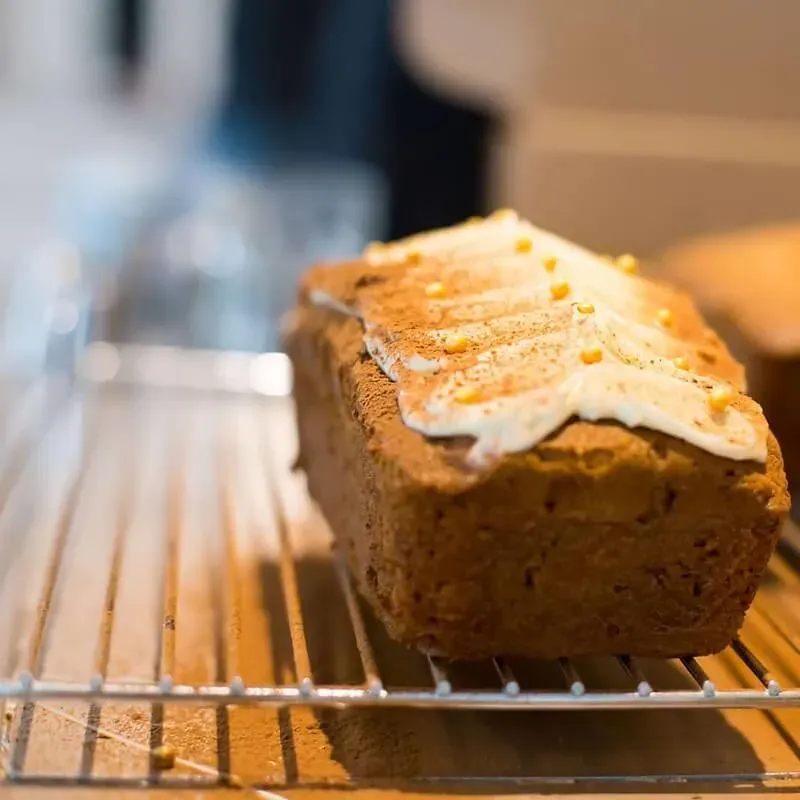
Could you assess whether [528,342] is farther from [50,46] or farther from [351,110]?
[50,46]

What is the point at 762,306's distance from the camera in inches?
51.8

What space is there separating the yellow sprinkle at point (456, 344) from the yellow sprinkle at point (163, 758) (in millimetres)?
369

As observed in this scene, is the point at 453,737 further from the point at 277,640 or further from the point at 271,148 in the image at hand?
the point at 271,148

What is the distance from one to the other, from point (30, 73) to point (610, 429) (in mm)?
1540

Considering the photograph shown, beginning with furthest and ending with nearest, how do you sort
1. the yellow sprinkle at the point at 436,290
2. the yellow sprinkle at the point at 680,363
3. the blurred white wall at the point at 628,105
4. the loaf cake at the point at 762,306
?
the blurred white wall at the point at 628,105, the loaf cake at the point at 762,306, the yellow sprinkle at the point at 436,290, the yellow sprinkle at the point at 680,363

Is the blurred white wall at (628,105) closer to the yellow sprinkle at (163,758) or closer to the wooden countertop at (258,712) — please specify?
the wooden countertop at (258,712)

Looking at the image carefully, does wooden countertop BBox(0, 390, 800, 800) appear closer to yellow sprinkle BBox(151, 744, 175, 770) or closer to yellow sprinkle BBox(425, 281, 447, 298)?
yellow sprinkle BBox(151, 744, 175, 770)

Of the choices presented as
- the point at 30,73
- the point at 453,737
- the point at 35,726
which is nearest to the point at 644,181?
the point at 30,73

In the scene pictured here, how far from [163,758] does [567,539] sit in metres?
0.33

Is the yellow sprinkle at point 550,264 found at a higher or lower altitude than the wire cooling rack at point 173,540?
higher

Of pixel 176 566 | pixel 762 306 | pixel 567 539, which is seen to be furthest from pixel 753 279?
pixel 176 566

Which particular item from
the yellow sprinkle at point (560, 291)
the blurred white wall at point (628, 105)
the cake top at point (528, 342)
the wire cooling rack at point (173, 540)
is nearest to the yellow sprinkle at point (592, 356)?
the cake top at point (528, 342)

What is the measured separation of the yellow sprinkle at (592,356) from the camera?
2.81 ft

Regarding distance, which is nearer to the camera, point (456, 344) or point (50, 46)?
point (456, 344)
